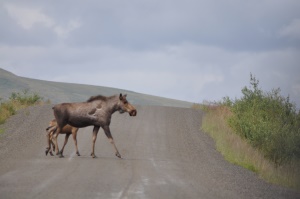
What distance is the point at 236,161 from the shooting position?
19.1m

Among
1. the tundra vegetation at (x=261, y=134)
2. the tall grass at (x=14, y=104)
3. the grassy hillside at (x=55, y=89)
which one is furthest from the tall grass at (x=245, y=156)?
the grassy hillside at (x=55, y=89)

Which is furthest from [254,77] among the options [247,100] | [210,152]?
[210,152]

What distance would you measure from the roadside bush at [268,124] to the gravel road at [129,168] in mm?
2400

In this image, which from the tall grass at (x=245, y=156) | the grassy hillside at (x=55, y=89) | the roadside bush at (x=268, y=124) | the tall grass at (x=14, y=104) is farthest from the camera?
the grassy hillside at (x=55, y=89)

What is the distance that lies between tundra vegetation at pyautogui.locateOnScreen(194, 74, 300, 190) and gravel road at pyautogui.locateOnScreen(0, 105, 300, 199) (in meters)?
0.88

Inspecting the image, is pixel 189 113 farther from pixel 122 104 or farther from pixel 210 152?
pixel 122 104

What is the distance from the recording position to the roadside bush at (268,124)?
2352 cm

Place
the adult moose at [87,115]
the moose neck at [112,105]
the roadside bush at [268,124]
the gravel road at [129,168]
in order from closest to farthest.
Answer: the gravel road at [129,168], the adult moose at [87,115], the moose neck at [112,105], the roadside bush at [268,124]

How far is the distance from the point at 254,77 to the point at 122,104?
15720 mm

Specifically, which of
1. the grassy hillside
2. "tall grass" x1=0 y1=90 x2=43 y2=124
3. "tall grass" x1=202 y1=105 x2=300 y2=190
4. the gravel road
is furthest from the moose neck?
the grassy hillside

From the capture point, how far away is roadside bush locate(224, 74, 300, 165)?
926 inches

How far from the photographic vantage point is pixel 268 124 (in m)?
25.7

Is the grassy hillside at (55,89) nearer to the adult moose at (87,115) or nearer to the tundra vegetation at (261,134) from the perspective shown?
the tundra vegetation at (261,134)

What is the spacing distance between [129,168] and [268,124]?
506 inches
